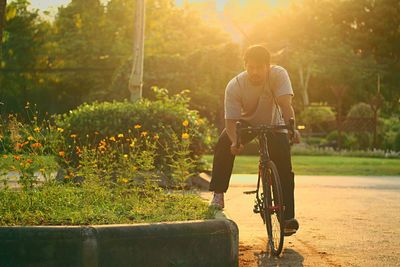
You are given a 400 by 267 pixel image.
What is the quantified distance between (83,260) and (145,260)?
422 mm

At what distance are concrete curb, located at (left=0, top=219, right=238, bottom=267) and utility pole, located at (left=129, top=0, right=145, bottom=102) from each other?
516 inches

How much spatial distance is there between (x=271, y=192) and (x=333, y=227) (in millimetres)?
2377

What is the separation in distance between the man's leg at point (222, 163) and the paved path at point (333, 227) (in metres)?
0.24

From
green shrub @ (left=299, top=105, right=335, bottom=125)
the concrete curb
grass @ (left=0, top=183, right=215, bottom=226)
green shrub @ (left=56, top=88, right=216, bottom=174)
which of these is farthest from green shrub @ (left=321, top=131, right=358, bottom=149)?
the concrete curb

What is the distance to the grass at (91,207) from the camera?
22.5 feet

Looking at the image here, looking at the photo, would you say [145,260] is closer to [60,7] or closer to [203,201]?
[203,201]

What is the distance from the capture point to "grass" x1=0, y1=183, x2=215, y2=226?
22.5ft

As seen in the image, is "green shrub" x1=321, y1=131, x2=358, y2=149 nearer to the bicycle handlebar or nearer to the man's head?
the man's head

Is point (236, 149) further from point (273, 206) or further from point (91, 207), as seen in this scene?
point (91, 207)

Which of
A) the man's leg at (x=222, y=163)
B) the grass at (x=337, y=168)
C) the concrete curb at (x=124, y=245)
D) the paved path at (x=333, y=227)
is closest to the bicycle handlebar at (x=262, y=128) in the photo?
the man's leg at (x=222, y=163)

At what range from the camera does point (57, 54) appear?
4981cm

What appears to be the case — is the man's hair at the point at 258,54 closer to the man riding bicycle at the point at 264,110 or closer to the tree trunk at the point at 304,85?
the man riding bicycle at the point at 264,110

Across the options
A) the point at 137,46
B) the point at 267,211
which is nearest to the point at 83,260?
the point at 267,211

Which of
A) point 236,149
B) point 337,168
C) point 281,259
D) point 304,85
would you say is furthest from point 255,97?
point 304,85
